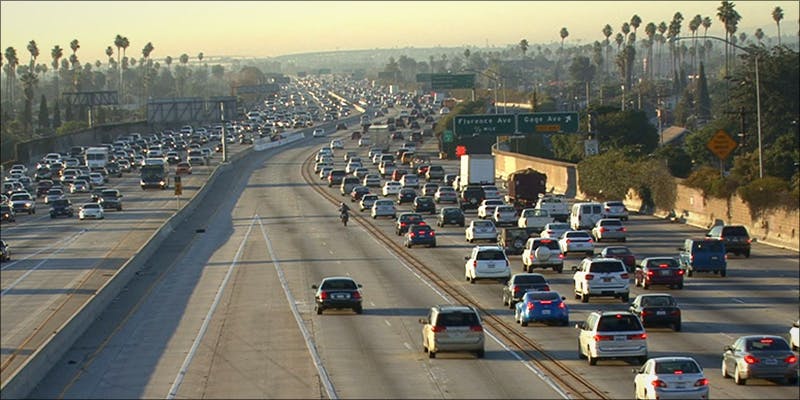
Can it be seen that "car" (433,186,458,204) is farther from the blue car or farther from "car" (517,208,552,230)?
the blue car

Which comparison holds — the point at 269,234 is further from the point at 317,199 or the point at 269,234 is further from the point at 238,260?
the point at 317,199

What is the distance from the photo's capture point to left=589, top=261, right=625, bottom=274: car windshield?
4891 centimetres

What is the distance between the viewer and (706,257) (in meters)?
56.8

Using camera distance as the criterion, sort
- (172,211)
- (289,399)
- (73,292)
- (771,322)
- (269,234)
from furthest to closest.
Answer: (172,211) → (269,234) → (73,292) → (771,322) → (289,399)

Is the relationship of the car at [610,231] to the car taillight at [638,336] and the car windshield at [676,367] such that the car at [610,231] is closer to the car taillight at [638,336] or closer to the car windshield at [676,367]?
the car taillight at [638,336]

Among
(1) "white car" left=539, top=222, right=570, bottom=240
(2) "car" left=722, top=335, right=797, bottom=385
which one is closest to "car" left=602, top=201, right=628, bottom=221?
(1) "white car" left=539, top=222, right=570, bottom=240

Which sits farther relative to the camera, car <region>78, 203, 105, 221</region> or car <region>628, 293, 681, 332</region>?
car <region>78, 203, 105, 221</region>

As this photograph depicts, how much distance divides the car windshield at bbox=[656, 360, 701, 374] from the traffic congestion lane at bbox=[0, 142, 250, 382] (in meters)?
14.3

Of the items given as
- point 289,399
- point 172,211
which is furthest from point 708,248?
point 172,211

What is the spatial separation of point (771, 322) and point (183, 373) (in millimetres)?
18635

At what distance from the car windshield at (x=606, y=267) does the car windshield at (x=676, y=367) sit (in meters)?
19.7

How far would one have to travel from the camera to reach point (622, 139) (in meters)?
128

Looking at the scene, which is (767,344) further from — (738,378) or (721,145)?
(721,145)

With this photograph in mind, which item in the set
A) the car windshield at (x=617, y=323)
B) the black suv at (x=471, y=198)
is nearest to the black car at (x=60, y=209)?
the black suv at (x=471, y=198)
